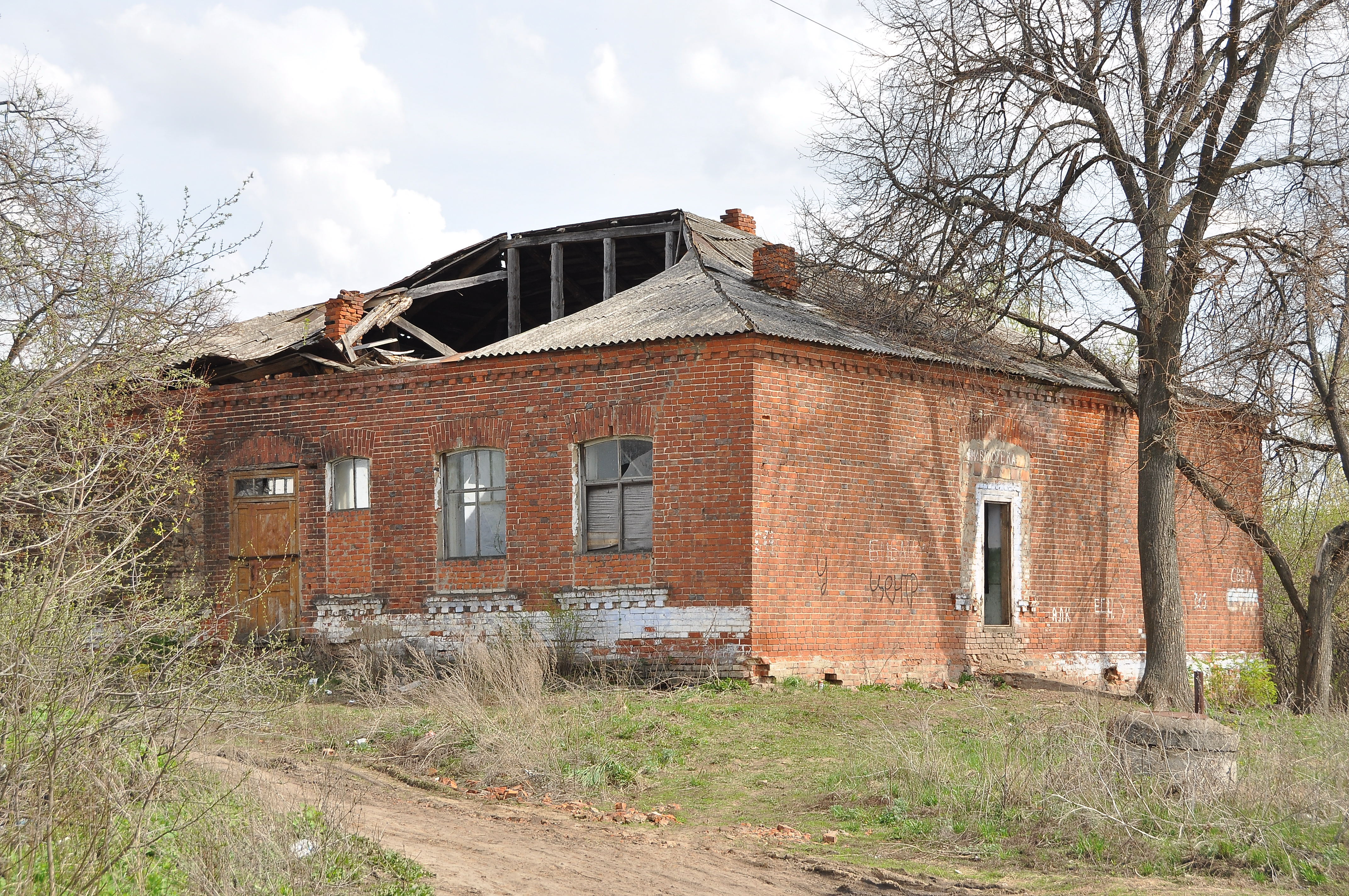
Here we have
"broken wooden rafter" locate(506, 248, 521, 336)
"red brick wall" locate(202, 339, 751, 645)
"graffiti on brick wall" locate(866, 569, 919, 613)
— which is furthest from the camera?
"broken wooden rafter" locate(506, 248, 521, 336)

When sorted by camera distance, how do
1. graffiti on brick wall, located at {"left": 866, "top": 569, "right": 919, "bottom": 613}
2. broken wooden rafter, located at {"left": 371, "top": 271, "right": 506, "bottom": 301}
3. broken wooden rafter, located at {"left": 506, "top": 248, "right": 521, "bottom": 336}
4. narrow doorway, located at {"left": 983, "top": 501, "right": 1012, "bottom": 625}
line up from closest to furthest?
graffiti on brick wall, located at {"left": 866, "top": 569, "right": 919, "bottom": 613}
narrow doorway, located at {"left": 983, "top": 501, "right": 1012, "bottom": 625}
broken wooden rafter, located at {"left": 371, "top": 271, "right": 506, "bottom": 301}
broken wooden rafter, located at {"left": 506, "top": 248, "right": 521, "bottom": 336}

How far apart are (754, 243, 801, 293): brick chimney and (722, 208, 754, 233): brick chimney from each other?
496cm

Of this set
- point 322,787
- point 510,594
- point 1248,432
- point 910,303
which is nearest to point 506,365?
point 510,594

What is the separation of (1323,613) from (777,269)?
8.53 meters

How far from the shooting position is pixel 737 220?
2119 centimetres

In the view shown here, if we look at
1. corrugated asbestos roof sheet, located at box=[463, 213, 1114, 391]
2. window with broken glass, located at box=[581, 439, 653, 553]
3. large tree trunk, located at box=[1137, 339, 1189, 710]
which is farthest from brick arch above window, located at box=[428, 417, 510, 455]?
large tree trunk, located at box=[1137, 339, 1189, 710]

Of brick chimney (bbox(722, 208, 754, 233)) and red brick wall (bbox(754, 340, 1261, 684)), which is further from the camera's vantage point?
brick chimney (bbox(722, 208, 754, 233))

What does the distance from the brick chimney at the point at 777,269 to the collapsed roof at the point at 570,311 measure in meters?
0.09

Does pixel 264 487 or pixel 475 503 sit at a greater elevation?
pixel 264 487

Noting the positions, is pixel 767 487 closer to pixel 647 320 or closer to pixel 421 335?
pixel 647 320

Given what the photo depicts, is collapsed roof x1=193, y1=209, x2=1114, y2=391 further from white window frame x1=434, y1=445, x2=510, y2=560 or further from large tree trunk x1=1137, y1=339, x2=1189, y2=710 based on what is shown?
large tree trunk x1=1137, y1=339, x2=1189, y2=710

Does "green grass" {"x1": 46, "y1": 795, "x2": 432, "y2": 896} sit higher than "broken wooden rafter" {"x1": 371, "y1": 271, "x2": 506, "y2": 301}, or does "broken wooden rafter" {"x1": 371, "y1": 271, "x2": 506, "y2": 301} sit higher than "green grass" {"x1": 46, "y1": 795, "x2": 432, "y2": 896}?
"broken wooden rafter" {"x1": 371, "y1": 271, "x2": 506, "y2": 301}

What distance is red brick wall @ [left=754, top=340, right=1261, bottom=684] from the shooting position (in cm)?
1341

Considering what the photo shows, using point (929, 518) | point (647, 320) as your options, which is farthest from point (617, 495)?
point (929, 518)
